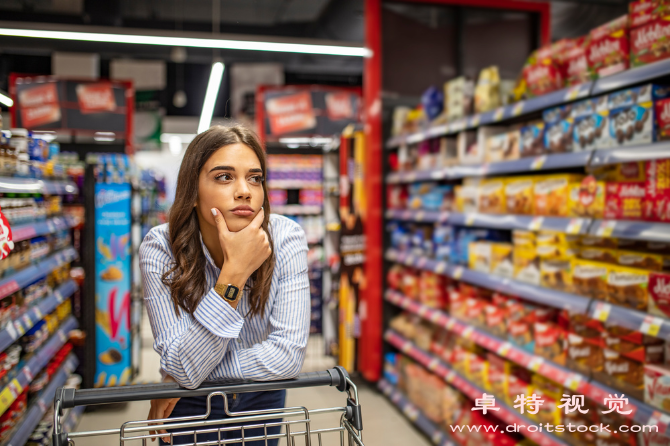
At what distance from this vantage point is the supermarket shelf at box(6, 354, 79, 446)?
2.22 m

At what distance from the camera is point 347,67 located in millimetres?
13727

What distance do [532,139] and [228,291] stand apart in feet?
6.95

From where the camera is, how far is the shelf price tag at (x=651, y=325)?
191cm

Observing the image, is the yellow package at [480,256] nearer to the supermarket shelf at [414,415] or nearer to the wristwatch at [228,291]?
the supermarket shelf at [414,415]

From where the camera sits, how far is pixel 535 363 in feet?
8.58

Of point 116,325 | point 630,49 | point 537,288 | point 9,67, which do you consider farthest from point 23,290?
point 9,67

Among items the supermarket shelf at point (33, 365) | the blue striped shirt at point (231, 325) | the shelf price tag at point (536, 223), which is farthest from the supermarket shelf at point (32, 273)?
the shelf price tag at point (536, 223)

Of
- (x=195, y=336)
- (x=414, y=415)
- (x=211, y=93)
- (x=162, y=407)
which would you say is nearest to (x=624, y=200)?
(x=195, y=336)

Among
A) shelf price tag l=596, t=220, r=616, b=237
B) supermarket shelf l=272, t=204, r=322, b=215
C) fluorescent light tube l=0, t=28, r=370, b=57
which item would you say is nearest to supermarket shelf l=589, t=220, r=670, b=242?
shelf price tag l=596, t=220, r=616, b=237

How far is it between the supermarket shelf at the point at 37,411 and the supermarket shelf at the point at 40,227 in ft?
2.41

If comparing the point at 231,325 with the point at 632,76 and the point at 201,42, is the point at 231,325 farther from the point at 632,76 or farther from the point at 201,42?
the point at 201,42

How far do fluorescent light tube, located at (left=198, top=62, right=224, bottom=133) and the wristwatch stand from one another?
14.0 feet

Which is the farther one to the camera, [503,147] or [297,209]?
[297,209]

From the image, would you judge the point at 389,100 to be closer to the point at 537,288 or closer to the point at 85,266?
the point at 537,288
